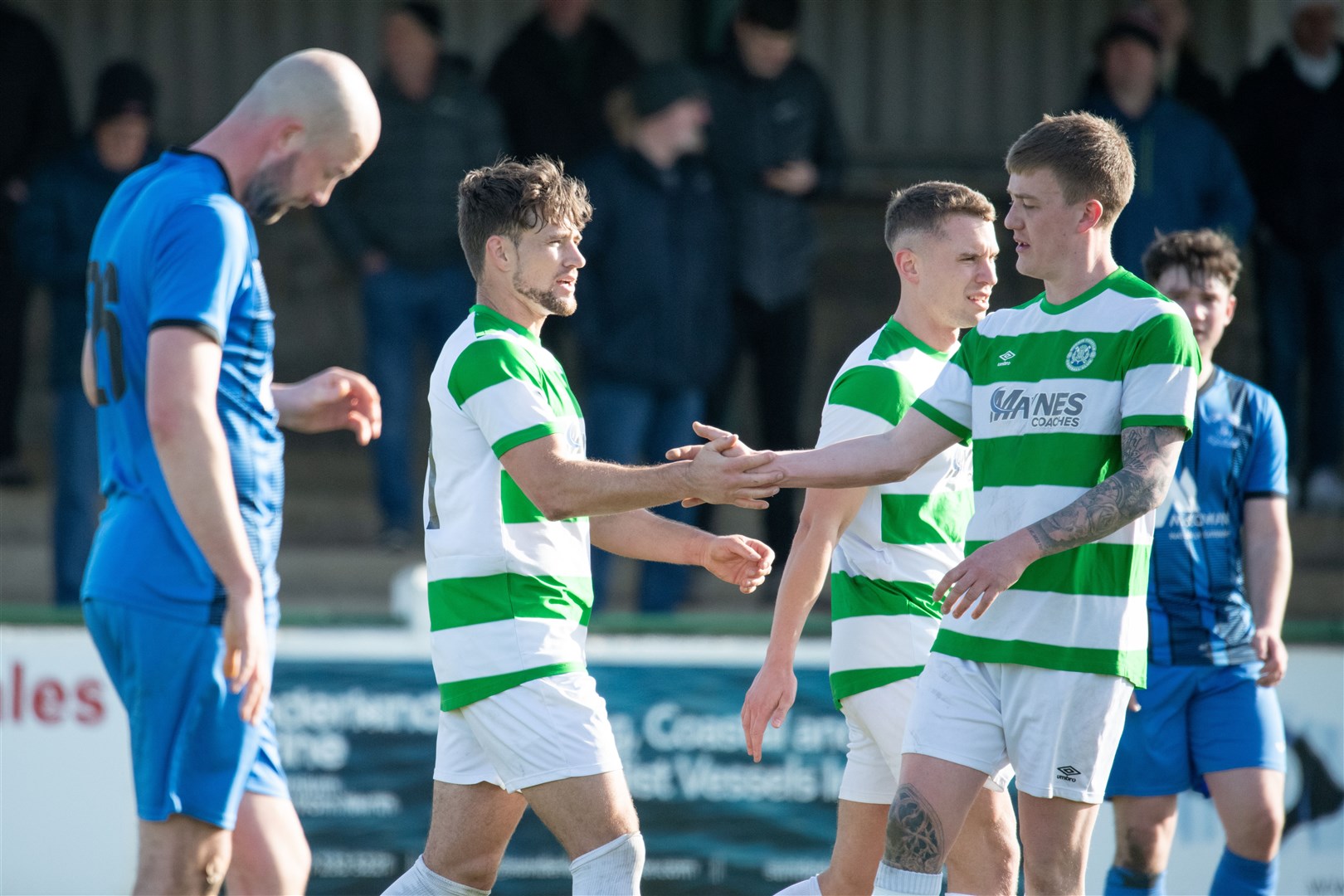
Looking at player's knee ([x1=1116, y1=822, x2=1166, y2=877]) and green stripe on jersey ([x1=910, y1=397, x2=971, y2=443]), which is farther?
player's knee ([x1=1116, y1=822, x2=1166, y2=877])

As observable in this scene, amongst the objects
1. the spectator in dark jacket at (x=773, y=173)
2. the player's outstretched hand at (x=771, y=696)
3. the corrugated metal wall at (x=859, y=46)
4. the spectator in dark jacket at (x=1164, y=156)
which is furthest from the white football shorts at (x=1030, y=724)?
the corrugated metal wall at (x=859, y=46)

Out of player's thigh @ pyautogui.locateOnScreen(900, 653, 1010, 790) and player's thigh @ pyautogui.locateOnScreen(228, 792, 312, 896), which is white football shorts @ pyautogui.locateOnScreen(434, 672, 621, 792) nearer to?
player's thigh @ pyautogui.locateOnScreen(228, 792, 312, 896)

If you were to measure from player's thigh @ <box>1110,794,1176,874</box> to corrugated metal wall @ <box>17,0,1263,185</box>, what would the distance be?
21.4 ft

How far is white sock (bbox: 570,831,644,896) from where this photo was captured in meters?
3.47

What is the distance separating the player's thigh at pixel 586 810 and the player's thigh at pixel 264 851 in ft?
1.77

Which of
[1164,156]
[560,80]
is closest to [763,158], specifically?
[560,80]

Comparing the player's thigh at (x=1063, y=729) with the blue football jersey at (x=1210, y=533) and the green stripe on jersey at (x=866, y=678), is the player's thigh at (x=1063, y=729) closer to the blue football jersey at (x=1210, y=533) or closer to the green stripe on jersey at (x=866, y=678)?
the green stripe on jersey at (x=866, y=678)

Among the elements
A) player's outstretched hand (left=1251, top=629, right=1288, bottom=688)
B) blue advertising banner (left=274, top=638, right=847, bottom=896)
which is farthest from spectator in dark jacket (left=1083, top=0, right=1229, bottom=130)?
player's outstretched hand (left=1251, top=629, right=1288, bottom=688)

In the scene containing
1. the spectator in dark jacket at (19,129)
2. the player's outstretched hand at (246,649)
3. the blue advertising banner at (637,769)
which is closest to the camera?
the player's outstretched hand at (246,649)

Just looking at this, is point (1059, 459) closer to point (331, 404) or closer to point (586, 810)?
point (586, 810)

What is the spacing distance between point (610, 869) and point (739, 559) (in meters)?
0.82

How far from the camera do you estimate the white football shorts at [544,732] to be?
3521mm

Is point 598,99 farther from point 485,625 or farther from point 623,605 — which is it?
point 485,625

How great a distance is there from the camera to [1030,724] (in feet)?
11.6
